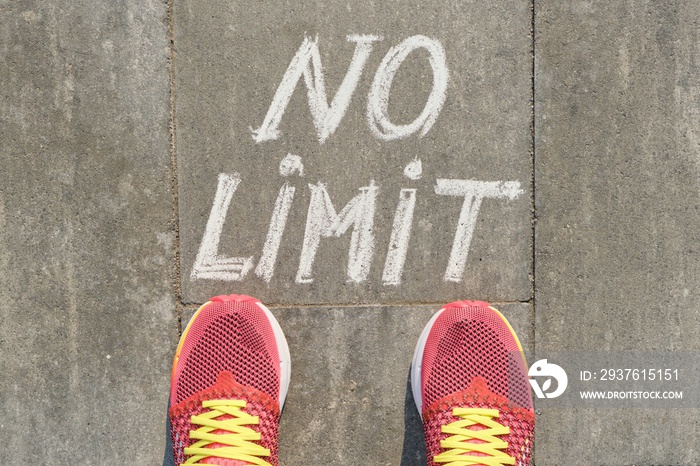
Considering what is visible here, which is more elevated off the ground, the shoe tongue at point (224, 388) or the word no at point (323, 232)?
the word no at point (323, 232)

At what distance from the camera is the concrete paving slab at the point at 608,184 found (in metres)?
2.65

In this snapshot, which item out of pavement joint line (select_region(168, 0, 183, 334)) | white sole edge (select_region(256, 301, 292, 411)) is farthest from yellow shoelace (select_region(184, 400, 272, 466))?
pavement joint line (select_region(168, 0, 183, 334))

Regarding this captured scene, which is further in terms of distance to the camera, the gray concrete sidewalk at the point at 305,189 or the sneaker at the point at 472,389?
the gray concrete sidewalk at the point at 305,189

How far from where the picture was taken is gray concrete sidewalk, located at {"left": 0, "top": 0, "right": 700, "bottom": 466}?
261cm

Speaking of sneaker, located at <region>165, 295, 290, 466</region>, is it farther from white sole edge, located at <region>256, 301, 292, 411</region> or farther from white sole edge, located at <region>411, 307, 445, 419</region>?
white sole edge, located at <region>411, 307, 445, 419</region>

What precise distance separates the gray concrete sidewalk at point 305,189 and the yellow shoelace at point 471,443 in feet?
0.69

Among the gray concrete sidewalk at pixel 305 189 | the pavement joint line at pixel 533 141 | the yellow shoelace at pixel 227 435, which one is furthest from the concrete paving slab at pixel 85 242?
the pavement joint line at pixel 533 141

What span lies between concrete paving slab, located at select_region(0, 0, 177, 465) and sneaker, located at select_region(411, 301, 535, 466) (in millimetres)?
1143

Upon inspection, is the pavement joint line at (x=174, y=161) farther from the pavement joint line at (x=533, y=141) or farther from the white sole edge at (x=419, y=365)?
the pavement joint line at (x=533, y=141)

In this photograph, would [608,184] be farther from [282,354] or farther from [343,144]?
[282,354]

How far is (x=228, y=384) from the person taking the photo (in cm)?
249

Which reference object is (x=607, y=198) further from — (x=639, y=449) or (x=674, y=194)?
(x=639, y=449)

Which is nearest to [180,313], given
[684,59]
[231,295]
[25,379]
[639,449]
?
[231,295]

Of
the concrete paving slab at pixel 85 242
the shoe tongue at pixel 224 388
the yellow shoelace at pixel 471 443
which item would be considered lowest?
the yellow shoelace at pixel 471 443
